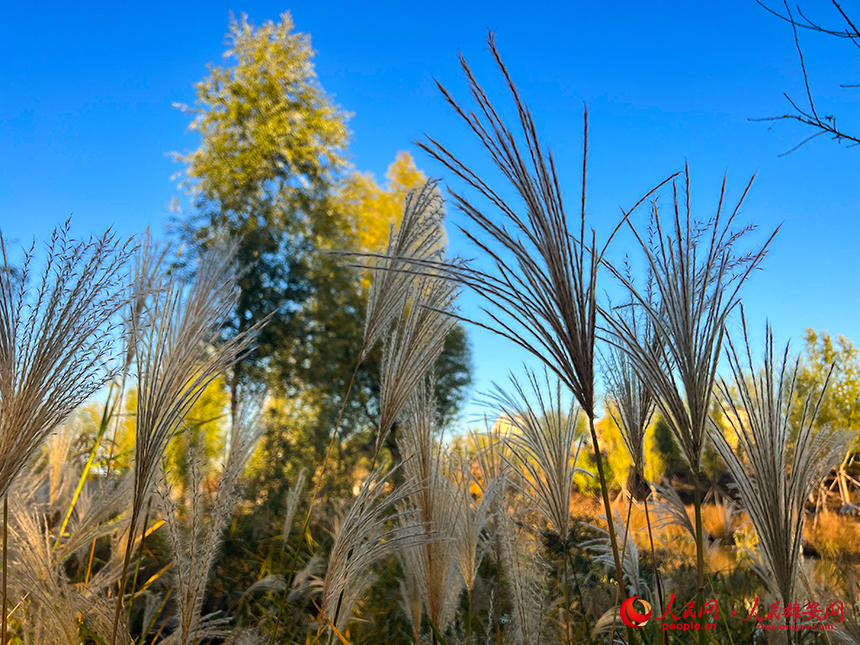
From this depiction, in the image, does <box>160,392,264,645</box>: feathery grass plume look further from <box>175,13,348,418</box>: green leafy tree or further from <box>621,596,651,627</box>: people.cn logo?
<box>175,13,348,418</box>: green leafy tree

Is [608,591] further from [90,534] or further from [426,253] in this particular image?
[90,534]

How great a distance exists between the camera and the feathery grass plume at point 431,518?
153 cm

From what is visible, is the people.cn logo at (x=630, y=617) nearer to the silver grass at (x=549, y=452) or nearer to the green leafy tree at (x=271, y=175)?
the silver grass at (x=549, y=452)

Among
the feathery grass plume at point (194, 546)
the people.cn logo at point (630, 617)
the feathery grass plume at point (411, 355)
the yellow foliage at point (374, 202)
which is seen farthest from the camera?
the yellow foliage at point (374, 202)

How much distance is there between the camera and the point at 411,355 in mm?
1540

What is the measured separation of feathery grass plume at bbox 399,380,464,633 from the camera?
1526mm

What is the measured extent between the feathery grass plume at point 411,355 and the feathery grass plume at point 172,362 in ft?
1.39

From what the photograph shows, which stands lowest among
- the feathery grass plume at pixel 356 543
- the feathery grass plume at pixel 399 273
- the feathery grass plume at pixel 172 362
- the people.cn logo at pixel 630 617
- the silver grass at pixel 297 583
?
the silver grass at pixel 297 583

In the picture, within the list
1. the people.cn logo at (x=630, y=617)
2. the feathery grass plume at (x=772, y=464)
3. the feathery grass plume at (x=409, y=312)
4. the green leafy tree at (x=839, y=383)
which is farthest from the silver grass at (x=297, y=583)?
the green leafy tree at (x=839, y=383)

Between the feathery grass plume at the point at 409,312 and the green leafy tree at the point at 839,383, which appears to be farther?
the green leafy tree at the point at 839,383

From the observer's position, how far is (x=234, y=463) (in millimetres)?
1393

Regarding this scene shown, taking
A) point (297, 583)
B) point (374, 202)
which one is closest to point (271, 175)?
point (374, 202)

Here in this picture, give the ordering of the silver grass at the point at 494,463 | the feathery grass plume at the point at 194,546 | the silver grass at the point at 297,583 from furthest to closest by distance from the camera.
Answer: the silver grass at the point at 297,583, the silver grass at the point at 494,463, the feathery grass plume at the point at 194,546

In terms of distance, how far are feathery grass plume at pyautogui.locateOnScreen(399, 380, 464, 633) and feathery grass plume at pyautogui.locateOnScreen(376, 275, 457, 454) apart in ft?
0.47
